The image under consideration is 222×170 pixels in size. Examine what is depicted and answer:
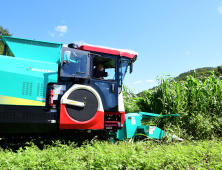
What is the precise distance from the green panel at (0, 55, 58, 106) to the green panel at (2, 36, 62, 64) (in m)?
0.25

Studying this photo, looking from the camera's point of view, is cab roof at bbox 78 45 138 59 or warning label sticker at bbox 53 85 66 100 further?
cab roof at bbox 78 45 138 59

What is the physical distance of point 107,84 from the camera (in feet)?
18.1

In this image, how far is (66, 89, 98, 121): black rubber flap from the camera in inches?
191

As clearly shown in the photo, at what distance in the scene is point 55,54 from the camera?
16.4 feet

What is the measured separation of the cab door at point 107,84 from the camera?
5.34 metres

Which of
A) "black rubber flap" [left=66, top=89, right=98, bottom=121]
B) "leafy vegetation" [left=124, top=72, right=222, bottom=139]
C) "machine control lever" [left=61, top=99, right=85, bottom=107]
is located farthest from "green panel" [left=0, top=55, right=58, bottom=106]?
"leafy vegetation" [left=124, top=72, right=222, bottom=139]

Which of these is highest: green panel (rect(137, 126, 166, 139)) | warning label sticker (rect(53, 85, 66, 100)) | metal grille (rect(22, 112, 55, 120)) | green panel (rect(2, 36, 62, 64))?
green panel (rect(2, 36, 62, 64))

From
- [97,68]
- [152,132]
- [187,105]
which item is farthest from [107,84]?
[187,105]

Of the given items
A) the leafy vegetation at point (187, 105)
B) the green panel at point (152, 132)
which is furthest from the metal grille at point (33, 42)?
the leafy vegetation at point (187, 105)

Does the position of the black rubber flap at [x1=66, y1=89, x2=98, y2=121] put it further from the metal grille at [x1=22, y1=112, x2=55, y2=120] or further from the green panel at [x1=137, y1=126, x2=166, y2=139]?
the green panel at [x1=137, y1=126, x2=166, y2=139]

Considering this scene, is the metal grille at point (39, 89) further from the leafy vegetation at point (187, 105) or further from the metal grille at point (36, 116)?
the leafy vegetation at point (187, 105)

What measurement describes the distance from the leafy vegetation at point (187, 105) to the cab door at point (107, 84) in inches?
109

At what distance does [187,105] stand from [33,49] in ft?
20.9

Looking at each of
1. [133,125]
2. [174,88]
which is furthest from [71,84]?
[174,88]
